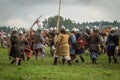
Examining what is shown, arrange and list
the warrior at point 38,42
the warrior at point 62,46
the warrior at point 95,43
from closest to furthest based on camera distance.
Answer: the warrior at point 62,46, the warrior at point 95,43, the warrior at point 38,42

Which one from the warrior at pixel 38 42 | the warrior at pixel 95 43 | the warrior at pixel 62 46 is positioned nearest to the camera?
the warrior at pixel 62 46

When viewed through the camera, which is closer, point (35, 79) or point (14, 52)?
point (35, 79)

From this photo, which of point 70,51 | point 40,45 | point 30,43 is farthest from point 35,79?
point 30,43

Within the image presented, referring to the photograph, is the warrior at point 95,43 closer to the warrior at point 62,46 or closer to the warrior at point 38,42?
the warrior at point 62,46

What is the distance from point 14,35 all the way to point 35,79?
6.18m

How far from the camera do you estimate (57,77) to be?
1558 cm

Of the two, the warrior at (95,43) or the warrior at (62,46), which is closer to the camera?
the warrior at (62,46)

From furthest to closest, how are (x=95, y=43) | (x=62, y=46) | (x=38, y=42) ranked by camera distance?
(x=38, y=42)
(x=95, y=43)
(x=62, y=46)

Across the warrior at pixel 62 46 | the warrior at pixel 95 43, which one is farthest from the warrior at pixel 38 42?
the warrior at pixel 62 46

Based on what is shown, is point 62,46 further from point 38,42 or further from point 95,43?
point 38,42

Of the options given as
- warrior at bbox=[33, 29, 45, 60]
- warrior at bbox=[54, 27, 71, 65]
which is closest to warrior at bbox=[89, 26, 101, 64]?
warrior at bbox=[54, 27, 71, 65]

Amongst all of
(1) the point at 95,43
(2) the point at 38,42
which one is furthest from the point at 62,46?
(2) the point at 38,42

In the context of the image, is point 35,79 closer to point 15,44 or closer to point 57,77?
point 57,77

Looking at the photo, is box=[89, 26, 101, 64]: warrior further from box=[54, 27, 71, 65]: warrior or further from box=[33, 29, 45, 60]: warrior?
box=[33, 29, 45, 60]: warrior
